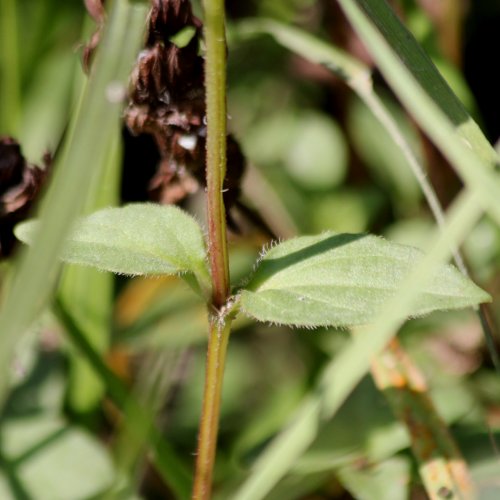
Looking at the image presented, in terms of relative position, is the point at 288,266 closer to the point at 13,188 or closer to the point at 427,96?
the point at 427,96

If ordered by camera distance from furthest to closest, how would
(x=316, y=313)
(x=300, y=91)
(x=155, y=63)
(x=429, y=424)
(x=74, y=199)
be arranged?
(x=300, y=91), (x=429, y=424), (x=155, y=63), (x=316, y=313), (x=74, y=199)

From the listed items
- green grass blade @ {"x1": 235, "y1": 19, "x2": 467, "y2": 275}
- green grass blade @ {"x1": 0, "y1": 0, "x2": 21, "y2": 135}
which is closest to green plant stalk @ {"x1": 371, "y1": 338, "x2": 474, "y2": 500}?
green grass blade @ {"x1": 235, "y1": 19, "x2": 467, "y2": 275}

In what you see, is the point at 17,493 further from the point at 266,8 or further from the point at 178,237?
the point at 266,8

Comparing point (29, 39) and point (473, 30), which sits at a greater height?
point (29, 39)

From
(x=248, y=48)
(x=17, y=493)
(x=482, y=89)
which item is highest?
(x=248, y=48)

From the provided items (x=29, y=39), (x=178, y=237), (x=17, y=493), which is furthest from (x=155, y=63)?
(x=29, y=39)

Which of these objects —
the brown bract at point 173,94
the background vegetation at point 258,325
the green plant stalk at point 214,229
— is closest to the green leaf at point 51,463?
the background vegetation at point 258,325
